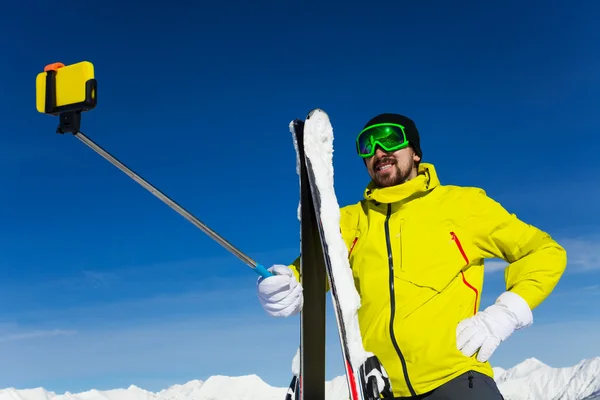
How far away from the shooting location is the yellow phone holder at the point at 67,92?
171 inches

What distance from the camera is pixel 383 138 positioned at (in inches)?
189

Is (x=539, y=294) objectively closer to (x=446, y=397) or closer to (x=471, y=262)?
(x=471, y=262)

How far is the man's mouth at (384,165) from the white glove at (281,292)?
105cm

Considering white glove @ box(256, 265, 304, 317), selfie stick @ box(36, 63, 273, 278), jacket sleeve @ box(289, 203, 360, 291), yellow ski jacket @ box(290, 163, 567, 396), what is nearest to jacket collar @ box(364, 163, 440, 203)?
yellow ski jacket @ box(290, 163, 567, 396)

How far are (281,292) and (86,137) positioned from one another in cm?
186

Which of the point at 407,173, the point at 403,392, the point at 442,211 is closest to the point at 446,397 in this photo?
the point at 403,392

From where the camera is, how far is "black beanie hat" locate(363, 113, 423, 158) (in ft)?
16.0

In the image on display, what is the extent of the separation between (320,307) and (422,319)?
0.87m

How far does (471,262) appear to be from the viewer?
4320 millimetres

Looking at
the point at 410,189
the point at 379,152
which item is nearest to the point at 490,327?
the point at 410,189

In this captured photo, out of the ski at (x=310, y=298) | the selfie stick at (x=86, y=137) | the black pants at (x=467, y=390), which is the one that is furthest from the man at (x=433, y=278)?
the selfie stick at (x=86, y=137)

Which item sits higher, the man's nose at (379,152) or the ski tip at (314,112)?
the ski tip at (314,112)

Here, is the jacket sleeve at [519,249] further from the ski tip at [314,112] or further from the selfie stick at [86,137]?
the selfie stick at [86,137]

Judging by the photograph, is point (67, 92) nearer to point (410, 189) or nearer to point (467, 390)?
point (410, 189)
